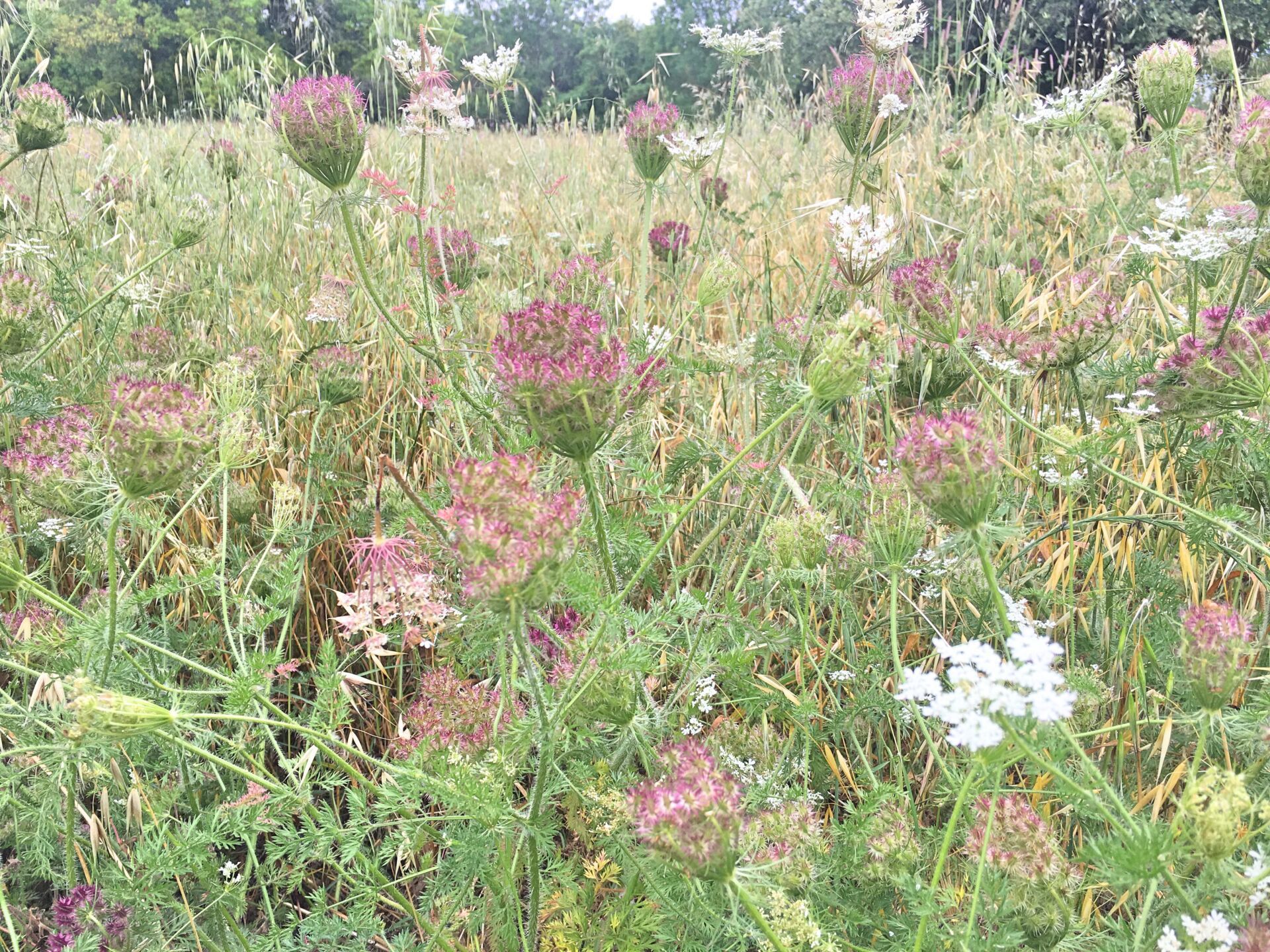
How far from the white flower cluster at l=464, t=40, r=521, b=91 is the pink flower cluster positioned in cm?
248

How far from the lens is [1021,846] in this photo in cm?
137

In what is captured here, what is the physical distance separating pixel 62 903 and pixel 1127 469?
2.89 metres

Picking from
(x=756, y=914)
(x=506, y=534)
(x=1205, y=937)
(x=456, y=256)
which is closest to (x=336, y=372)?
(x=456, y=256)

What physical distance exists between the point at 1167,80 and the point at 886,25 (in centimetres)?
73

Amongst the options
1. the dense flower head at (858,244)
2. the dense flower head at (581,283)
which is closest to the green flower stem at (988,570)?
the dense flower head at (858,244)

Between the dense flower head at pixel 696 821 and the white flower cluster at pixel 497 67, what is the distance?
2.39 meters

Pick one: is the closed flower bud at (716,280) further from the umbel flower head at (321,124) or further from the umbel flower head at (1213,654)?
the umbel flower head at (1213,654)

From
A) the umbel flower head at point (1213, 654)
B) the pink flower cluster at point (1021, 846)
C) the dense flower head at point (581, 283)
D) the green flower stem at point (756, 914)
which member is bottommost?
the pink flower cluster at point (1021, 846)

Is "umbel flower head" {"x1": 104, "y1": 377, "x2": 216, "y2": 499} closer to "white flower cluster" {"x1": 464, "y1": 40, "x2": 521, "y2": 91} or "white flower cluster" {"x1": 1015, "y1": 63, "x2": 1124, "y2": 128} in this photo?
"white flower cluster" {"x1": 464, "y1": 40, "x2": 521, "y2": 91}

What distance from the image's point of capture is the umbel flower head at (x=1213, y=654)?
4.00 ft

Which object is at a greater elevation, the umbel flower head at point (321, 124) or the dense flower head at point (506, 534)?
the umbel flower head at point (321, 124)

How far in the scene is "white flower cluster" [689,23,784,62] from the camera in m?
2.89

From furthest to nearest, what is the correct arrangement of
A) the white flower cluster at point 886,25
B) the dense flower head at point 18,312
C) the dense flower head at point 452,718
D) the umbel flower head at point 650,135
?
the umbel flower head at point 650,135 → the white flower cluster at point 886,25 → the dense flower head at point 18,312 → the dense flower head at point 452,718

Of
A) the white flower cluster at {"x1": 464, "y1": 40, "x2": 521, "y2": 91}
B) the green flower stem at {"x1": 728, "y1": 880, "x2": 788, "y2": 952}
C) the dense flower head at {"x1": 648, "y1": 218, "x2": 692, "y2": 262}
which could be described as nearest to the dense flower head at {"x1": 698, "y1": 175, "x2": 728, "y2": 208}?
the dense flower head at {"x1": 648, "y1": 218, "x2": 692, "y2": 262}
